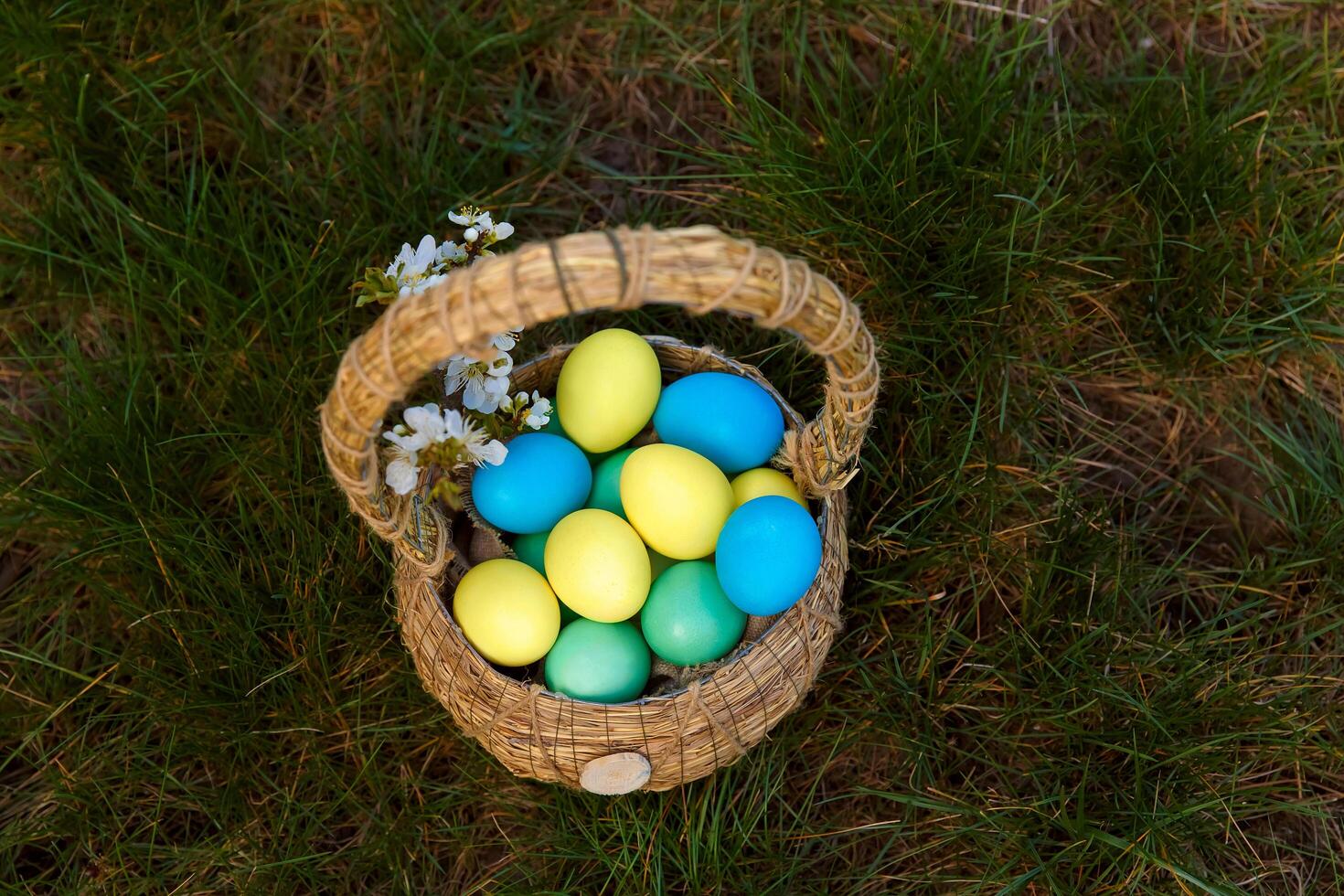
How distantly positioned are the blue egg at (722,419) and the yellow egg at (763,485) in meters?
0.03

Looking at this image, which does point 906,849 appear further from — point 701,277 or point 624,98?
point 624,98

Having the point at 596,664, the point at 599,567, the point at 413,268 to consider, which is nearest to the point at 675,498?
the point at 599,567

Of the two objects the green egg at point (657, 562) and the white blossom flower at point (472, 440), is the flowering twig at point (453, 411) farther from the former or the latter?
the green egg at point (657, 562)

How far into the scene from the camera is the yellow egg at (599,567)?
4.85 feet

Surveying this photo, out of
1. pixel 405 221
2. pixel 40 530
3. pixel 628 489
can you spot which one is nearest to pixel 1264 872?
pixel 628 489

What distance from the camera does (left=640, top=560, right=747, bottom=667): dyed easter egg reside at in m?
1.51

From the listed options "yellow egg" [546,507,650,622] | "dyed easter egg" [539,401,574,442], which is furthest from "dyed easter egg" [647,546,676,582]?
"dyed easter egg" [539,401,574,442]

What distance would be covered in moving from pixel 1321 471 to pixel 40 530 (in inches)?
88.1

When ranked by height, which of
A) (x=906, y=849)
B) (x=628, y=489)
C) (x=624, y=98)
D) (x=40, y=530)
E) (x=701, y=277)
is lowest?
(x=906, y=849)

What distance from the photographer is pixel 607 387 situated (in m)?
1.58

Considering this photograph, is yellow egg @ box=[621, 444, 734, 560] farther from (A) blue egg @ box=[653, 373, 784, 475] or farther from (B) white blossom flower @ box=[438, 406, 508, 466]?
(B) white blossom flower @ box=[438, 406, 508, 466]

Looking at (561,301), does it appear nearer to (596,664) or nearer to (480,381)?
(480,381)

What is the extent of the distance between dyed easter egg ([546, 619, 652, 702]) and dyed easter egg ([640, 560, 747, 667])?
43 millimetres

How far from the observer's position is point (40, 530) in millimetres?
1854
